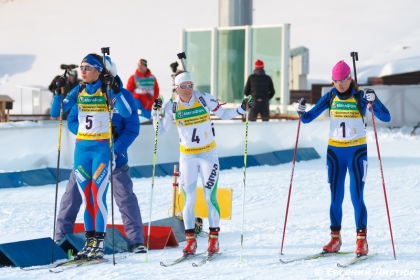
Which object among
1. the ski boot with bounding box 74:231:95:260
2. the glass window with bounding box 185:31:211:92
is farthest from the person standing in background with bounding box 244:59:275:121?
the ski boot with bounding box 74:231:95:260

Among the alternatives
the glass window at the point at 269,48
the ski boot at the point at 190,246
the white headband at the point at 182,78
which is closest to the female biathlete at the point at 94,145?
the white headband at the point at 182,78

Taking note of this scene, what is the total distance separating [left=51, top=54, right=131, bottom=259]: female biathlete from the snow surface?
16.7 inches

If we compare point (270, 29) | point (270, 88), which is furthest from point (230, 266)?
point (270, 29)

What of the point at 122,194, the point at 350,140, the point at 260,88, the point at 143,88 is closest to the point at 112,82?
the point at 122,194

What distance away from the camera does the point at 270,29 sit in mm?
21297

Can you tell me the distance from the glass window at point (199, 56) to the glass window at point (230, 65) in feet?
1.21

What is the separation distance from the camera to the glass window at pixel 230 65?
72.9ft

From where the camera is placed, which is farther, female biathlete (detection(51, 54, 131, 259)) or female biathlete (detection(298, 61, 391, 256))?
female biathlete (detection(298, 61, 391, 256))

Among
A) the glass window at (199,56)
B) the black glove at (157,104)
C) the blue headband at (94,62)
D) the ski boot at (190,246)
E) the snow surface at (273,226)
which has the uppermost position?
the glass window at (199,56)

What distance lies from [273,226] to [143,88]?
23.9ft

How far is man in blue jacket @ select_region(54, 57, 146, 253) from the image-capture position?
812 cm

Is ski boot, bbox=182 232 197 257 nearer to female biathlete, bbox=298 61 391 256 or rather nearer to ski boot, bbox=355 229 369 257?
female biathlete, bbox=298 61 391 256

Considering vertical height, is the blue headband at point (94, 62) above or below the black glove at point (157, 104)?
above

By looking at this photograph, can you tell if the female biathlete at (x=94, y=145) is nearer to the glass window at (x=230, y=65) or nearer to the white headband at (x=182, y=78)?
the white headband at (x=182, y=78)
